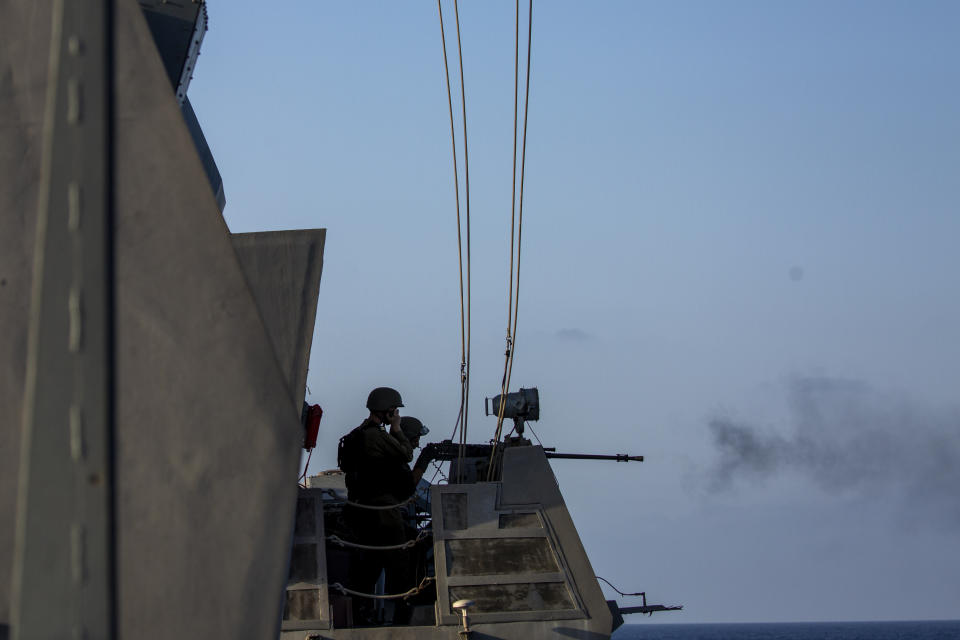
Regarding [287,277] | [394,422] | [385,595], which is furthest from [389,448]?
[287,277]

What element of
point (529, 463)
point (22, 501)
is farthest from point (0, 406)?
point (529, 463)

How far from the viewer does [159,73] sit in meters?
2.69

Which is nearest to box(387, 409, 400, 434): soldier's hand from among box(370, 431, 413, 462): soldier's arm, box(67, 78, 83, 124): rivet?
box(370, 431, 413, 462): soldier's arm

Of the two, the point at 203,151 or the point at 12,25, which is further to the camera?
the point at 203,151

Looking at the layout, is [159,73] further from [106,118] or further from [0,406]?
[0,406]

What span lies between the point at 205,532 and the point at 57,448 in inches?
27.1

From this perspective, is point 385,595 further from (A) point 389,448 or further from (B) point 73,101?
(B) point 73,101

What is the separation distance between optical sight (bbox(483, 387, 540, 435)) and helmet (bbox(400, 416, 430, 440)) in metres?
1.29

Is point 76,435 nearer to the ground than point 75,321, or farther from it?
nearer to the ground

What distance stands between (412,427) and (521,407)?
1587 mm

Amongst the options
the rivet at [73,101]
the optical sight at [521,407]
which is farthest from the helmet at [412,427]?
the rivet at [73,101]

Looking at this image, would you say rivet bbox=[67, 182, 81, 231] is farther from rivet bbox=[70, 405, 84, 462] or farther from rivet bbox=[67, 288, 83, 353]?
rivet bbox=[70, 405, 84, 462]

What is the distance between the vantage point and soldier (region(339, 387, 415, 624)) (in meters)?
8.79

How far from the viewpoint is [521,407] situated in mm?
9773
